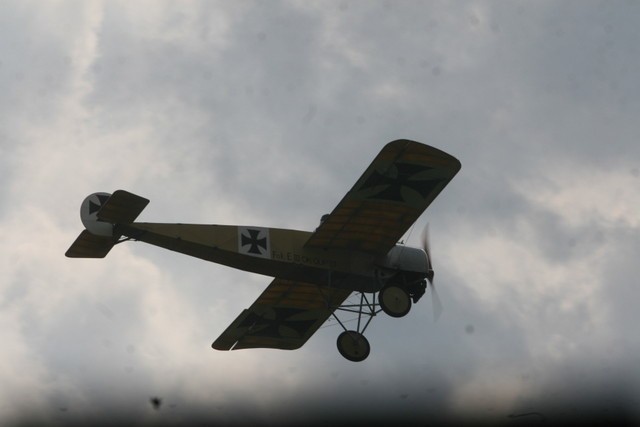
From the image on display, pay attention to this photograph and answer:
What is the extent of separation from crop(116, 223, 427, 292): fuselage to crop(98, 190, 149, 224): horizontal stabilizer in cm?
20

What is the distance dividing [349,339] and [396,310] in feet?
4.10

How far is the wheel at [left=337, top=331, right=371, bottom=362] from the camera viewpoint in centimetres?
2144

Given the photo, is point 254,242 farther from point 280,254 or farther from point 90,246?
point 90,246

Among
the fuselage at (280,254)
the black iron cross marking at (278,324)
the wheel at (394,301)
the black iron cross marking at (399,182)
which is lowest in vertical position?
the wheel at (394,301)

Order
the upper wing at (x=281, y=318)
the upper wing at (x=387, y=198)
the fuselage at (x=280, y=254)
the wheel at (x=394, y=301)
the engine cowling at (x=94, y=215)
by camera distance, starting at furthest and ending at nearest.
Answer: the upper wing at (x=281, y=318), the wheel at (x=394, y=301), the engine cowling at (x=94, y=215), the fuselage at (x=280, y=254), the upper wing at (x=387, y=198)

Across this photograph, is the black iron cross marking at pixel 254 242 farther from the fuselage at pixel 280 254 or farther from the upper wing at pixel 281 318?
the upper wing at pixel 281 318

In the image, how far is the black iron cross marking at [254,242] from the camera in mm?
20812

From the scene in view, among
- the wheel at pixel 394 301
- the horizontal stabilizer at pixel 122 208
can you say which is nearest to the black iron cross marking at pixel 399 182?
the wheel at pixel 394 301

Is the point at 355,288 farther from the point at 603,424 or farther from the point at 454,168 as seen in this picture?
A: the point at 603,424

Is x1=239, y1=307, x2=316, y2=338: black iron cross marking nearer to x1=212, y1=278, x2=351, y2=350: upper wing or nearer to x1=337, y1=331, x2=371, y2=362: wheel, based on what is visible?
x1=212, y1=278, x2=351, y2=350: upper wing

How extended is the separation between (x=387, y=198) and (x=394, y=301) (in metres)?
2.57

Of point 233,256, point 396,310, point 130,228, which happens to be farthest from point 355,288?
point 130,228

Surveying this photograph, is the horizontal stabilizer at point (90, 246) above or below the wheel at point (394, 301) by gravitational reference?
above

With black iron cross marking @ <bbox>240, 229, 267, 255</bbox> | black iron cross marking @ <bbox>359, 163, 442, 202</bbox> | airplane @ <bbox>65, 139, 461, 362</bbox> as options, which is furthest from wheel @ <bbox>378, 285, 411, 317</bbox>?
black iron cross marking @ <bbox>240, 229, 267, 255</bbox>
